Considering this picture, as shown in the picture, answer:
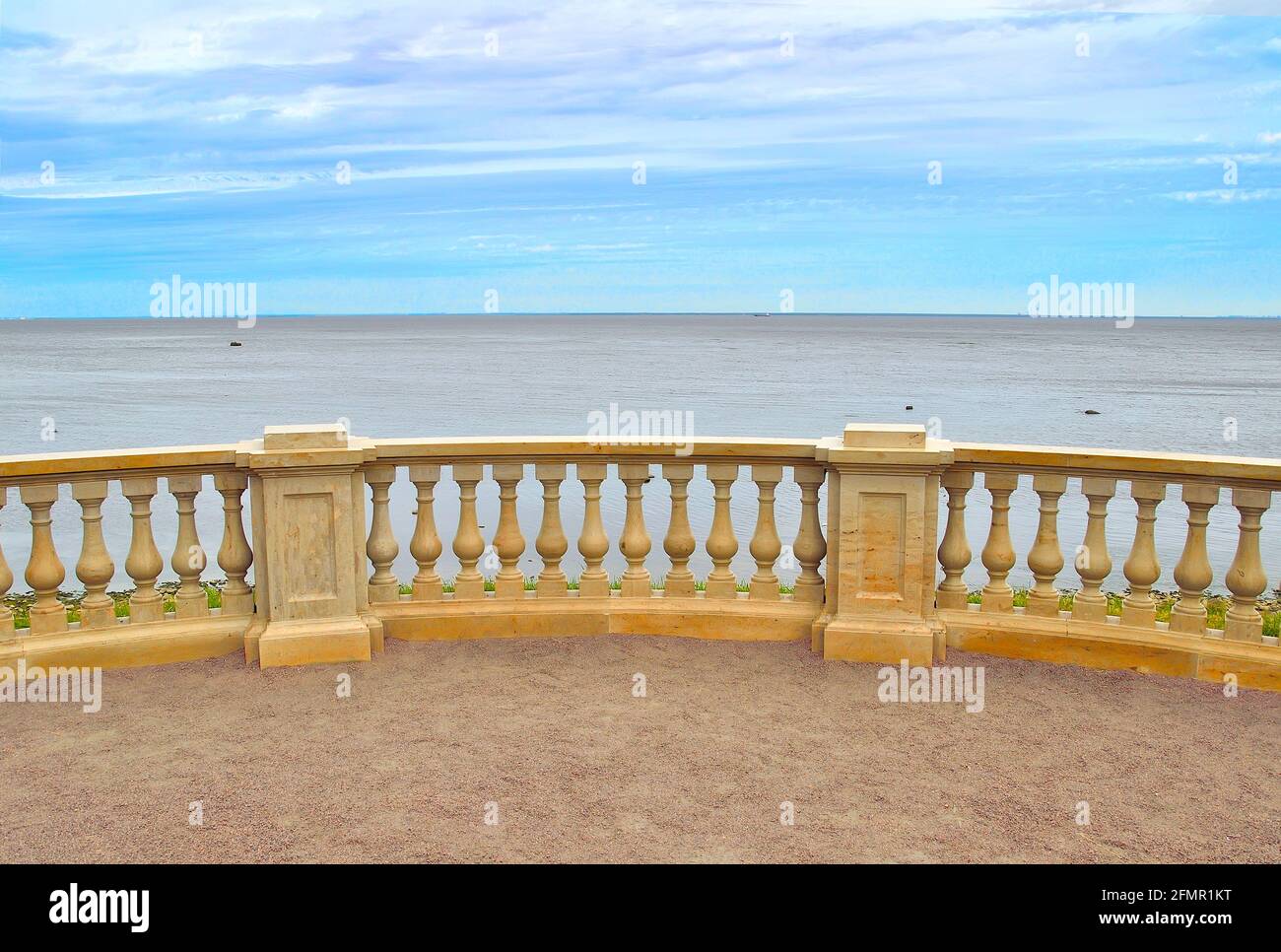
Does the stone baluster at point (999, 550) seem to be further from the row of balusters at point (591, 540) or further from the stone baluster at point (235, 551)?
the stone baluster at point (235, 551)

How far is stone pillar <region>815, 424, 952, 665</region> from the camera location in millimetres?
6891

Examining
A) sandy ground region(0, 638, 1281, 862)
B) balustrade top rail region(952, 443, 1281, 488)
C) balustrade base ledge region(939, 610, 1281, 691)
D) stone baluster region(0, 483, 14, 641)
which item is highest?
balustrade top rail region(952, 443, 1281, 488)

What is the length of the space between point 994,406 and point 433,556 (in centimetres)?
5867

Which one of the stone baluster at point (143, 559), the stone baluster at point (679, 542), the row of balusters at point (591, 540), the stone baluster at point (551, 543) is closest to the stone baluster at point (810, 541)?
the row of balusters at point (591, 540)

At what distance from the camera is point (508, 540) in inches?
295

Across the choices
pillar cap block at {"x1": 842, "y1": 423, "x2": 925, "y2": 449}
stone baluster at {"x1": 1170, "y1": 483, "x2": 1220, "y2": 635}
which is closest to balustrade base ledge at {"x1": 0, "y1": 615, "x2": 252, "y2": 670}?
pillar cap block at {"x1": 842, "y1": 423, "x2": 925, "y2": 449}

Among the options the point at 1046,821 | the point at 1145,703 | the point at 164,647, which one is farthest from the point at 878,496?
the point at 164,647

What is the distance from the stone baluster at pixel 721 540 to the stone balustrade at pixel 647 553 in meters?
0.02

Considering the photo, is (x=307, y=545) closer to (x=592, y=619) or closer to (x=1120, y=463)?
(x=592, y=619)

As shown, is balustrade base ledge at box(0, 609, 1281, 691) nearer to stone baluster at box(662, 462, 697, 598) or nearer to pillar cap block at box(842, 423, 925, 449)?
stone baluster at box(662, 462, 697, 598)

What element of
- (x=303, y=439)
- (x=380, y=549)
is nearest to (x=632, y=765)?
(x=380, y=549)

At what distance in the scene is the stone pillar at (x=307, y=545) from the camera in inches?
269
